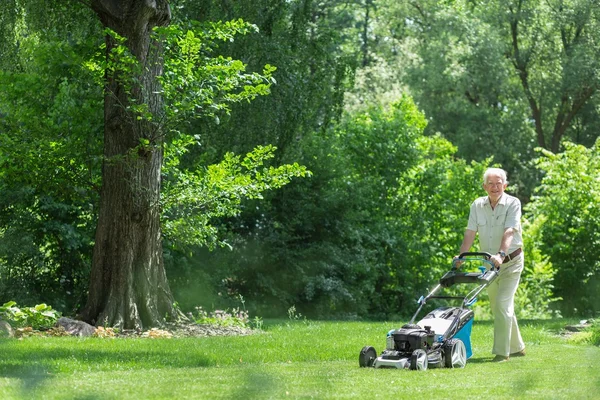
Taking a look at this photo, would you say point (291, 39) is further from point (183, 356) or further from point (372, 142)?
point (183, 356)

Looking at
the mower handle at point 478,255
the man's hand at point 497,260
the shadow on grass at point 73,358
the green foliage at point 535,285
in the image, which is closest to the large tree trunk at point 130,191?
the shadow on grass at point 73,358

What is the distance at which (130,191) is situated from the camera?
14.6 metres

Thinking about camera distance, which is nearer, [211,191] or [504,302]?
[504,302]

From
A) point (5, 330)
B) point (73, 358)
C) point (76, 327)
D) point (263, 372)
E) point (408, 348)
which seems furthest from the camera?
point (76, 327)

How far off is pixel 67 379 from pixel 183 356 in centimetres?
252

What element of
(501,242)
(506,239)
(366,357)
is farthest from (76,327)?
(506,239)

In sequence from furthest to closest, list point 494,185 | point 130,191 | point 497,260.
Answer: point 130,191, point 494,185, point 497,260

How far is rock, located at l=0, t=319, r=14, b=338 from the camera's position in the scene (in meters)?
12.6

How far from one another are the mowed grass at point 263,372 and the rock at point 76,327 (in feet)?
3.05

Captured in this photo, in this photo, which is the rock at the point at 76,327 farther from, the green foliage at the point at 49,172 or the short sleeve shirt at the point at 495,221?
the short sleeve shirt at the point at 495,221

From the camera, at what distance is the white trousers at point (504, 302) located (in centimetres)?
1101

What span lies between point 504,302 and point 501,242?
65 cm

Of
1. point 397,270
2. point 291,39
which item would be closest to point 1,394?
point 291,39

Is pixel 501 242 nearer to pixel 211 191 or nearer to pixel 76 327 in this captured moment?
pixel 211 191
